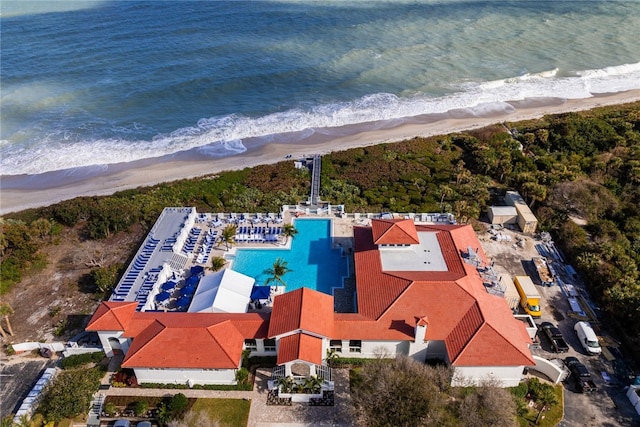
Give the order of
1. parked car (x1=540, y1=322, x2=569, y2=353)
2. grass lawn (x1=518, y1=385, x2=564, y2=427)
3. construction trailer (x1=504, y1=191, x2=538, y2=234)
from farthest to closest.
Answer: construction trailer (x1=504, y1=191, x2=538, y2=234) < parked car (x1=540, y1=322, x2=569, y2=353) < grass lawn (x1=518, y1=385, x2=564, y2=427)

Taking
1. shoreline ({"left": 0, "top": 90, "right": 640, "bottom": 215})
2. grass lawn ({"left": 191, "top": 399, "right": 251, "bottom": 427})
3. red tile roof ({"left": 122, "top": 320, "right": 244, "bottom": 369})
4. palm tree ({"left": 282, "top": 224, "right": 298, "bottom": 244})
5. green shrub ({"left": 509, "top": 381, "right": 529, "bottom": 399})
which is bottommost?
shoreline ({"left": 0, "top": 90, "right": 640, "bottom": 215})

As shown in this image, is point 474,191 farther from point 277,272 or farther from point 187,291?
point 187,291

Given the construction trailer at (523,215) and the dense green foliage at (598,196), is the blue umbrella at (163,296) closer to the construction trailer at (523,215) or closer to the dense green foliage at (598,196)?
the construction trailer at (523,215)

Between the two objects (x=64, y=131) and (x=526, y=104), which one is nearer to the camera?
(x=64, y=131)

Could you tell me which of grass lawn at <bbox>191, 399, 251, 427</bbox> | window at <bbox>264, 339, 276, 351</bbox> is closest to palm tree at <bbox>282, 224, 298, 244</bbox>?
window at <bbox>264, 339, 276, 351</bbox>

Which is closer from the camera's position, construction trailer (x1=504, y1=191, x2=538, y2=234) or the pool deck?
the pool deck

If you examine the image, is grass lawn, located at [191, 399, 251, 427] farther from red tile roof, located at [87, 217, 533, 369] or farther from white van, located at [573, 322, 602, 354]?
white van, located at [573, 322, 602, 354]

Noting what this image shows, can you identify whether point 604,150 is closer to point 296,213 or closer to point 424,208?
point 424,208

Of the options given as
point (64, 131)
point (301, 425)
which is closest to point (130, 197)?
point (64, 131)
